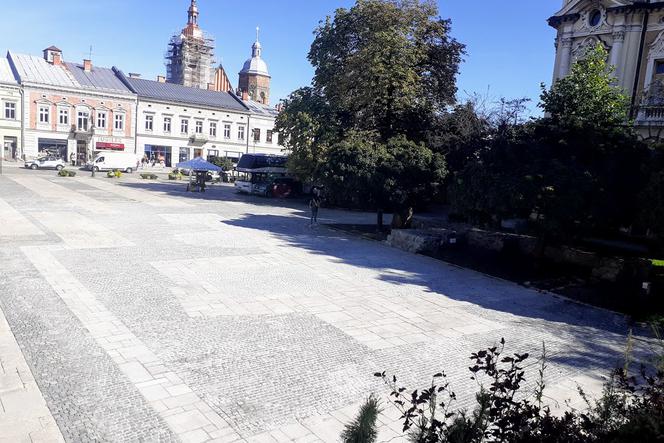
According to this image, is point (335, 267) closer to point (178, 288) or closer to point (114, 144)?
point (178, 288)

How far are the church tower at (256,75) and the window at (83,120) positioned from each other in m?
38.5

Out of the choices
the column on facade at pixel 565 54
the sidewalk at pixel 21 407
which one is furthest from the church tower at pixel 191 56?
the sidewalk at pixel 21 407

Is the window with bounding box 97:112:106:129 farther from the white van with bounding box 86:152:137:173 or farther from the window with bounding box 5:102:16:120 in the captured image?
the window with bounding box 5:102:16:120

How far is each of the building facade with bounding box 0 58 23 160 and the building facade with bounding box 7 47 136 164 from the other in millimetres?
560

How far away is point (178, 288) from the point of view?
37.6 feet

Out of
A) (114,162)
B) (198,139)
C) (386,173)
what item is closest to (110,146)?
(114,162)

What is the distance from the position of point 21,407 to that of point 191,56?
84.1 m

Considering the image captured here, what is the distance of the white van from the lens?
48.6 metres

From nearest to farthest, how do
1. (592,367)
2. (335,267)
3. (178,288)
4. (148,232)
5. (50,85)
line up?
(592,367) → (178,288) → (335,267) → (148,232) → (50,85)

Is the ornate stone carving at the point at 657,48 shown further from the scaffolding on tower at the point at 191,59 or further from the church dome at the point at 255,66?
the church dome at the point at 255,66

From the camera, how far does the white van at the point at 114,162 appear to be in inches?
1913

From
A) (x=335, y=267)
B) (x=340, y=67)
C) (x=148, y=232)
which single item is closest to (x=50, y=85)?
(x=340, y=67)

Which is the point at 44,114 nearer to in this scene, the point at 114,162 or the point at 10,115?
the point at 10,115

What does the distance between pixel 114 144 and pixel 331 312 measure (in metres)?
53.0
